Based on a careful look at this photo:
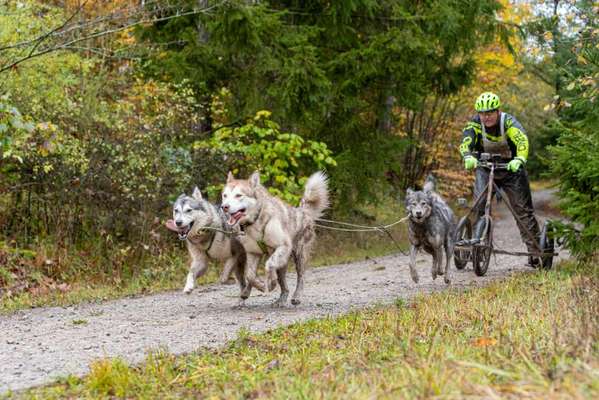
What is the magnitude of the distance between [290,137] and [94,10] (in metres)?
5.95

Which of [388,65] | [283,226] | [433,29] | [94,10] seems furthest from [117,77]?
[283,226]

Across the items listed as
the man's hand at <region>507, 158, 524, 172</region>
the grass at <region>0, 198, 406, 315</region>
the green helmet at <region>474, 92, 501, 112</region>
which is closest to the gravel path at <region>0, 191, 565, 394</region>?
the grass at <region>0, 198, 406, 315</region>

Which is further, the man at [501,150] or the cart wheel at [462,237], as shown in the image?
the cart wheel at [462,237]

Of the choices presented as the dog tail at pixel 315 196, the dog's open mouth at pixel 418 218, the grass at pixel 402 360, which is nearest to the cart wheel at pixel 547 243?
the dog's open mouth at pixel 418 218

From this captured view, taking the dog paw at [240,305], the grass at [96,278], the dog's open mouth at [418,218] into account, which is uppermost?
the dog's open mouth at [418,218]

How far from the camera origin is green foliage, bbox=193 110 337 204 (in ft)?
46.7

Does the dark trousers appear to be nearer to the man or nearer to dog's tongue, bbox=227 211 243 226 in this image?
the man

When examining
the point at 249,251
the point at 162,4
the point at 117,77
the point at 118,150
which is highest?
the point at 162,4

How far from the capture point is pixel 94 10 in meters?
17.6

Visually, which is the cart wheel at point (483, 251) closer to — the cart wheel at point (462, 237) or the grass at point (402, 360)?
the cart wheel at point (462, 237)

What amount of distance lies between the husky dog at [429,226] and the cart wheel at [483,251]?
36 cm

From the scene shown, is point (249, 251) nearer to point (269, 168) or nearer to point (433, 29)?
point (269, 168)

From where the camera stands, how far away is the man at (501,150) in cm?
1083

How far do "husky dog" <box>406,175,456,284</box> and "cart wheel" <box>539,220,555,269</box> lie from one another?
1314 millimetres
